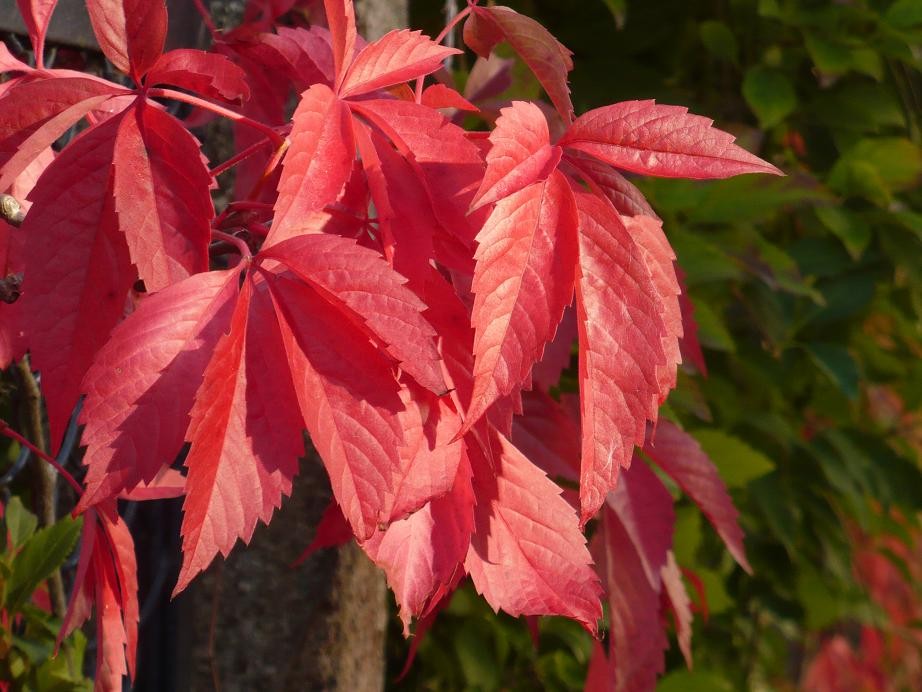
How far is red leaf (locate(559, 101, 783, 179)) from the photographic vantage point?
0.48 m

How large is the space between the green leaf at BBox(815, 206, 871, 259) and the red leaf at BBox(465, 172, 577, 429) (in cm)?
98

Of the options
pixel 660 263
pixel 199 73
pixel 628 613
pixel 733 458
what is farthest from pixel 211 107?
pixel 733 458

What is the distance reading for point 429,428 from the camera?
498mm

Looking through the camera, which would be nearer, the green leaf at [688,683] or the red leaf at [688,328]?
the red leaf at [688,328]

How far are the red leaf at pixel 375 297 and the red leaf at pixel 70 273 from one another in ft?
0.38

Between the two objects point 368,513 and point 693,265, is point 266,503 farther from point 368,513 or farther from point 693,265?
point 693,265

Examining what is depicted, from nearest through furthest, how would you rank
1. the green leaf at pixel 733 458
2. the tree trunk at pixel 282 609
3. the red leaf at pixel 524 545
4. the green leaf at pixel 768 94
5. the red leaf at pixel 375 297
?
1. the red leaf at pixel 375 297
2. the red leaf at pixel 524 545
3. the tree trunk at pixel 282 609
4. the green leaf at pixel 733 458
5. the green leaf at pixel 768 94

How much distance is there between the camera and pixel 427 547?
0.54 m

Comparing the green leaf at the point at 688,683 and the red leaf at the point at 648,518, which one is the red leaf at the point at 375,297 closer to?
the red leaf at the point at 648,518

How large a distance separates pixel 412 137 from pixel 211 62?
0.39 feet

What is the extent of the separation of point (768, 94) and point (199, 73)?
3.42ft

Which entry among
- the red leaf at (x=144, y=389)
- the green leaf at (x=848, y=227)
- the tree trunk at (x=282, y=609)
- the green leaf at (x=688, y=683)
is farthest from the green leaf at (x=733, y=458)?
the red leaf at (x=144, y=389)

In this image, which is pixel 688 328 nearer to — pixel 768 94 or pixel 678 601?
pixel 678 601

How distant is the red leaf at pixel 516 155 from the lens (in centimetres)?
45
